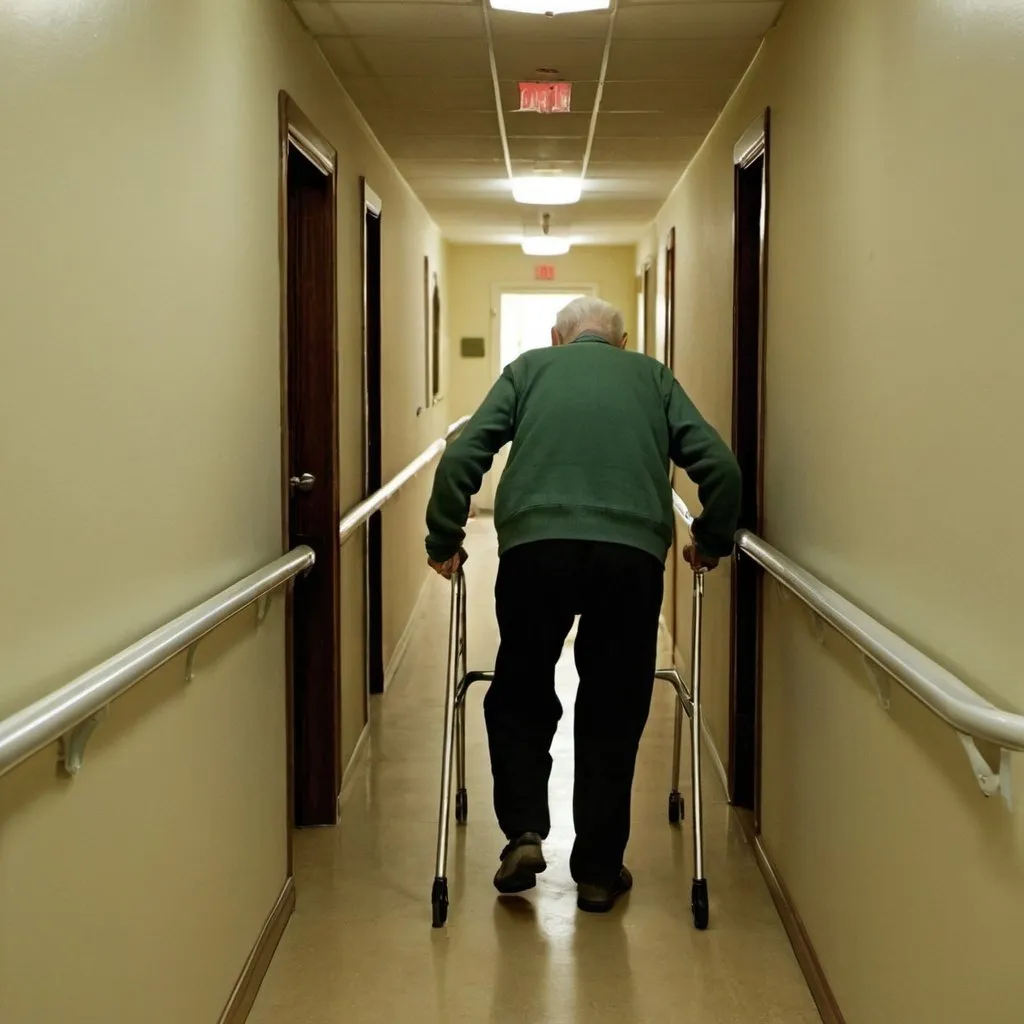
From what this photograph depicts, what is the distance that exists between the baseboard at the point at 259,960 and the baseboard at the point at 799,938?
1208mm

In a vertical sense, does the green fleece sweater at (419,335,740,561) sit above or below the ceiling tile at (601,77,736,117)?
below

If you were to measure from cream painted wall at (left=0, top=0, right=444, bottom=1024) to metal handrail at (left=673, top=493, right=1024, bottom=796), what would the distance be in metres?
1.13

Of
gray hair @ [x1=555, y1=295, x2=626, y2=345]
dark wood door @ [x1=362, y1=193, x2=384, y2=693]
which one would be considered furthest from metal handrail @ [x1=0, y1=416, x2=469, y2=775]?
dark wood door @ [x1=362, y1=193, x2=384, y2=693]

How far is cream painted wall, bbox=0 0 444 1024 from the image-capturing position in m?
1.52

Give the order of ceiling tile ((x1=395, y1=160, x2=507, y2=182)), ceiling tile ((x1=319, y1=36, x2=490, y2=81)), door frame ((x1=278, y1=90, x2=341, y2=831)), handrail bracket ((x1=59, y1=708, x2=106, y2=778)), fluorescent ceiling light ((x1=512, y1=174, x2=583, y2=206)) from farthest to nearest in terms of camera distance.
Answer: fluorescent ceiling light ((x1=512, y1=174, x2=583, y2=206))
ceiling tile ((x1=395, y1=160, x2=507, y2=182))
ceiling tile ((x1=319, y1=36, x2=490, y2=81))
door frame ((x1=278, y1=90, x2=341, y2=831))
handrail bracket ((x1=59, y1=708, x2=106, y2=778))

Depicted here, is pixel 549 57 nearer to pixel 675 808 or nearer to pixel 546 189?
pixel 675 808

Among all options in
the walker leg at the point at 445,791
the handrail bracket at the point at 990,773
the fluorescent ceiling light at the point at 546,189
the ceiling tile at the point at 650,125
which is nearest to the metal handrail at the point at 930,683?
the handrail bracket at the point at 990,773

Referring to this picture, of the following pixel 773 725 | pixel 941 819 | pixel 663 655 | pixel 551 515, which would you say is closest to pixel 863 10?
pixel 551 515

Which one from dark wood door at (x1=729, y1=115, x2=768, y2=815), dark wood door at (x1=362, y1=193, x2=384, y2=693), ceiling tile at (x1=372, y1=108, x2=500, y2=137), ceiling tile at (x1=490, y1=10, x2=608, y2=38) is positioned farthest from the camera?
dark wood door at (x1=362, y1=193, x2=384, y2=693)

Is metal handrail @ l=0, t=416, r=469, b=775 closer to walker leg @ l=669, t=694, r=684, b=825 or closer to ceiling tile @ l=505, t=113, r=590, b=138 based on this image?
walker leg @ l=669, t=694, r=684, b=825

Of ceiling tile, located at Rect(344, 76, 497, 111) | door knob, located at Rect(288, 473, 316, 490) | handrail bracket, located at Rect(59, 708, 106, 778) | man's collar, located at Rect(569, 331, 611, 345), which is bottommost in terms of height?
handrail bracket, located at Rect(59, 708, 106, 778)

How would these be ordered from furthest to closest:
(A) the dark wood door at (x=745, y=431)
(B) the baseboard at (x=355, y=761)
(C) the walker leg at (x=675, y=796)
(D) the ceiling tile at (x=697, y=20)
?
(B) the baseboard at (x=355, y=761) → (A) the dark wood door at (x=745, y=431) → (C) the walker leg at (x=675, y=796) → (D) the ceiling tile at (x=697, y=20)

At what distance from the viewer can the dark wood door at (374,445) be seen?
515 cm

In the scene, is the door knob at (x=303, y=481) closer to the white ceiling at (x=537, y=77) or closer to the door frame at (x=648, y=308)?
the white ceiling at (x=537, y=77)
